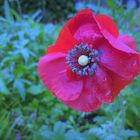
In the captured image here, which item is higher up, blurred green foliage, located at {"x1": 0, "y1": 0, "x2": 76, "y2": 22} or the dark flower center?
blurred green foliage, located at {"x1": 0, "y1": 0, "x2": 76, "y2": 22}

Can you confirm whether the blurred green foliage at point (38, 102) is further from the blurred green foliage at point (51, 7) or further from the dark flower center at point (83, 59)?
the blurred green foliage at point (51, 7)

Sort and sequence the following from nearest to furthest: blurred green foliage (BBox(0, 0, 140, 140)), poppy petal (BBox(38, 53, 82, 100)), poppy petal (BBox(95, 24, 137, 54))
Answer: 1. poppy petal (BBox(95, 24, 137, 54))
2. poppy petal (BBox(38, 53, 82, 100))
3. blurred green foliage (BBox(0, 0, 140, 140))

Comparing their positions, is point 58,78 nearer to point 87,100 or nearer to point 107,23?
point 87,100

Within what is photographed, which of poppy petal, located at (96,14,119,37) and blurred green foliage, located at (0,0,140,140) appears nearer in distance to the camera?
poppy petal, located at (96,14,119,37)

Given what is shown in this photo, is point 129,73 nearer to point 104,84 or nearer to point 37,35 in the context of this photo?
point 104,84

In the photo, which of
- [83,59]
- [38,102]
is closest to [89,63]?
[83,59]

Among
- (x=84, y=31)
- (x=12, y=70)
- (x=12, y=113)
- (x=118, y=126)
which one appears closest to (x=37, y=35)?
(x=12, y=70)

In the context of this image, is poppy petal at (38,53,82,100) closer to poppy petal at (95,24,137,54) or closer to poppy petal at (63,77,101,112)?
poppy petal at (63,77,101,112)

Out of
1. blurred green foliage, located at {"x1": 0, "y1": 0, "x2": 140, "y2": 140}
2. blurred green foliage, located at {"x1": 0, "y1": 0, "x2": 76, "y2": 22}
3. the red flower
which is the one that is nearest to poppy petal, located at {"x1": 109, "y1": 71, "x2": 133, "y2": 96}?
the red flower
